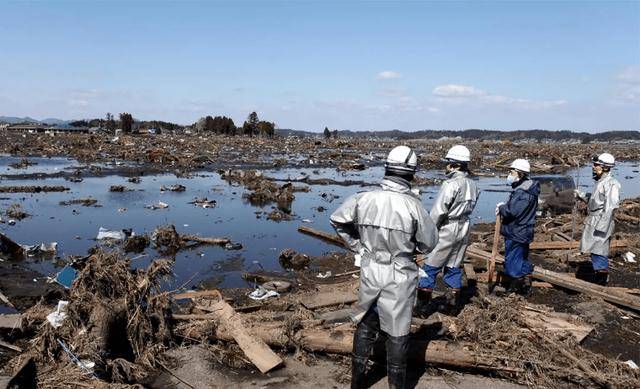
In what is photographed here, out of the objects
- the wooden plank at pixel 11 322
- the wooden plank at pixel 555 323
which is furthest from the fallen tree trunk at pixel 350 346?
the wooden plank at pixel 11 322

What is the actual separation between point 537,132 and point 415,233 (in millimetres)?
190263

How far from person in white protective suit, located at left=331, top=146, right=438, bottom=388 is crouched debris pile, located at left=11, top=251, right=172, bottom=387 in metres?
2.20

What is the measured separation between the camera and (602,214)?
648cm

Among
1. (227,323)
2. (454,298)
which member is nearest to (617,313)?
(454,298)

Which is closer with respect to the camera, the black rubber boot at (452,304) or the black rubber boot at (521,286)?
the black rubber boot at (452,304)

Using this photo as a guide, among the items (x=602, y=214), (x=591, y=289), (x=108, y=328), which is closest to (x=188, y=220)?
(x=108, y=328)

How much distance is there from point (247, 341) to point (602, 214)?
5.43 m

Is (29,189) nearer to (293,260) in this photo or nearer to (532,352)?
(293,260)

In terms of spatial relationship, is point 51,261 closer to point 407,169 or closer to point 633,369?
point 407,169

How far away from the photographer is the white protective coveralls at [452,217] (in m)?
5.21

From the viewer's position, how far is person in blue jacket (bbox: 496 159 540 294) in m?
6.03

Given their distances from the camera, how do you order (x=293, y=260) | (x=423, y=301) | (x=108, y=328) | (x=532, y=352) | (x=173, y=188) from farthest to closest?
(x=173, y=188) → (x=293, y=260) → (x=423, y=301) → (x=532, y=352) → (x=108, y=328)

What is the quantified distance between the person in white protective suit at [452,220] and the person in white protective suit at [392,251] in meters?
1.69

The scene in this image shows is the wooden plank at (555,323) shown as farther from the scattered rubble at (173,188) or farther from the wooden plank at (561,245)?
the scattered rubble at (173,188)
